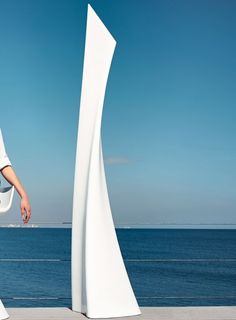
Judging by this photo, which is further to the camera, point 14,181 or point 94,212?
point 94,212

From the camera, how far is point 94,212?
3912 millimetres

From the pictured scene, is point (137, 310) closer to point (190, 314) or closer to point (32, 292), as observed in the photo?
point (190, 314)

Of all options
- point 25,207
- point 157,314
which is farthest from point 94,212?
point 25,207

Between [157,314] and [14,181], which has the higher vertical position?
[14,181]

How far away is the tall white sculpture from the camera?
388 centimetres

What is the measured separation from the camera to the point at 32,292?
23.3 metres

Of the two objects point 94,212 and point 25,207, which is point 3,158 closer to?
point 25,207

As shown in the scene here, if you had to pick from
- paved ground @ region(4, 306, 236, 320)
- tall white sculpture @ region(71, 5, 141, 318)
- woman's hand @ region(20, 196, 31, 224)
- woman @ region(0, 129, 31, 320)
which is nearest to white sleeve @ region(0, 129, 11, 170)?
woman @ region(0, 129, 31, 320)

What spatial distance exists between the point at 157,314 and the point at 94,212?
31.9 inches

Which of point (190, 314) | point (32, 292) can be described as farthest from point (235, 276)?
point (190, 314)

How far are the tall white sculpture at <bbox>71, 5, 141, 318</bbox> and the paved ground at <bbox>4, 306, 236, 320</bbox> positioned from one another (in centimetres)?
11

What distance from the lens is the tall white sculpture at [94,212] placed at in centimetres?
388

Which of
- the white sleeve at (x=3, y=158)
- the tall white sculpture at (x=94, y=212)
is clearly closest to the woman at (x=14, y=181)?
the white sleeve at (x=3, y=158)

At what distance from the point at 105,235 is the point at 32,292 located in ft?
66.6
